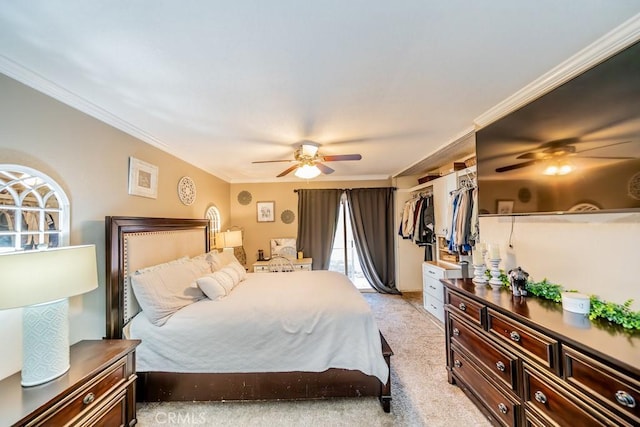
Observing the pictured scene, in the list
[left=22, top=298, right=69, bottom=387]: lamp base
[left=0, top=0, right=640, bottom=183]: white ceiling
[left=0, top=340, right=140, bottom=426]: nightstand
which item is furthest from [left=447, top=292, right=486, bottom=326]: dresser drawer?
[left=22, top=298, right=69, bottom=387]: lamp base

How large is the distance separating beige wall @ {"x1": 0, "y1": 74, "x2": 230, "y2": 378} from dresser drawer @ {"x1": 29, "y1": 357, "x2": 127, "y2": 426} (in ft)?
1.58

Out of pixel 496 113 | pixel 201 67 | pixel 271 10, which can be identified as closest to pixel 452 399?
pixel 496 113

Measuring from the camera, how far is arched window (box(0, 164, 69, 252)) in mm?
1470

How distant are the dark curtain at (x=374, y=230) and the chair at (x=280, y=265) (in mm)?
1461

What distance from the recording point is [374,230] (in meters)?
5.07

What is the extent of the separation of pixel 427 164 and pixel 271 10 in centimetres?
352

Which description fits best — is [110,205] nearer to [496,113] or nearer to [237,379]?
[237,379]

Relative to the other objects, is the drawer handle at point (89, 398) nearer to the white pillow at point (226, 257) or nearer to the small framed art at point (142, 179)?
the small framed art at point (142, 179)

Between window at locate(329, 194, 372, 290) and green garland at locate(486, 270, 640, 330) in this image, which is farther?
window at locate(329, 194, 372, 290)

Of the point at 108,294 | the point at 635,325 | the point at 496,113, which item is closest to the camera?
the point at 635,325

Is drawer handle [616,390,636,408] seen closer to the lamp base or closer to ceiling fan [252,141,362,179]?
ceiling fan [252,141,362,179]

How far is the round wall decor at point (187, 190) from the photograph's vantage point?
3248mm

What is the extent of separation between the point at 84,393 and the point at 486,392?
252 centimetres

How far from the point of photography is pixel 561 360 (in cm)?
120
